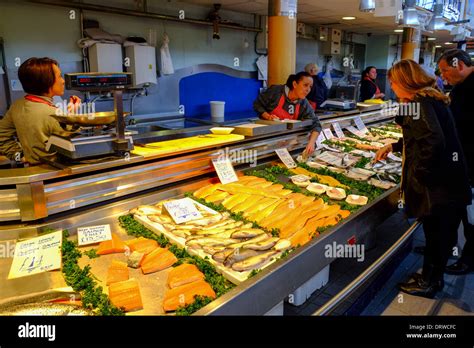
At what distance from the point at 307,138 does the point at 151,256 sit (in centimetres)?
289

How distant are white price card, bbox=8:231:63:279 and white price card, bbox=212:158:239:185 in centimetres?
146

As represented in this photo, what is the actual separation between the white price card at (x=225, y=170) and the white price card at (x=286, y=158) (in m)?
0.77

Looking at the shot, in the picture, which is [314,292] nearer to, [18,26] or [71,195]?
[71,195]

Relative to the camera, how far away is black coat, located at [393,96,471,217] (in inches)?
117

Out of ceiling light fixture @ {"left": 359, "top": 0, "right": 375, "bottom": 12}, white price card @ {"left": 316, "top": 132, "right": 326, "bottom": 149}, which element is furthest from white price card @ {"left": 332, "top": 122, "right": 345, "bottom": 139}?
ceiling light fixture @ {"left": 359, "top": 0, "right": 375, "bottom": 12}

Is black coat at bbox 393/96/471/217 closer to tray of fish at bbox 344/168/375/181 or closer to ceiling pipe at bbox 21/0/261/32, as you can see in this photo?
tray of fish at bbox 344/168/375/181

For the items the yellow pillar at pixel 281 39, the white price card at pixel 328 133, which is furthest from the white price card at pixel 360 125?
the yellow pillar at pixel 281 39

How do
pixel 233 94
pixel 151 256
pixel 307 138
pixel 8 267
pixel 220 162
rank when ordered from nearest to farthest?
pixel 8 267 < pixel 151 256 < pixel 220 162 < pixel 307 138 < pixel 233 94

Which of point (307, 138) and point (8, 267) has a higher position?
point (307, 138)
